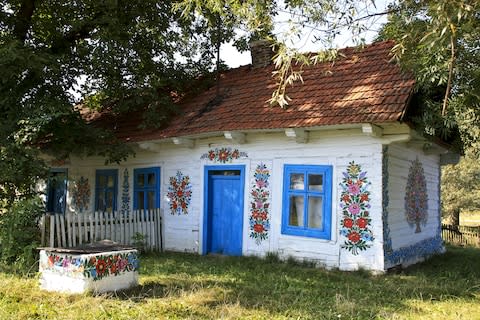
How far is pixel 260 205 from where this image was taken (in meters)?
10.2

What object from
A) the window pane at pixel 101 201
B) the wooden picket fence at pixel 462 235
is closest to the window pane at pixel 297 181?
the window pane at pixel 101 201

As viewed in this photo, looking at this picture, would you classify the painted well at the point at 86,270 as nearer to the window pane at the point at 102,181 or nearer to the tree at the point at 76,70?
the tree at the point at 76,70

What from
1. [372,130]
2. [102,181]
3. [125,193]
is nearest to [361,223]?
[372,130]

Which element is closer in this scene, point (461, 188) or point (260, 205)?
point (260, 205)

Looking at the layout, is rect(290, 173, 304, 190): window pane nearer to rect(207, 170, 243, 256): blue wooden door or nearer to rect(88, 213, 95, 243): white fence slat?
rect(207, 170, 243, 256): blue wooden door

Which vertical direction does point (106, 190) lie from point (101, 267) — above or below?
above

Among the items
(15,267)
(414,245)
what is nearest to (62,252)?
(15,267)

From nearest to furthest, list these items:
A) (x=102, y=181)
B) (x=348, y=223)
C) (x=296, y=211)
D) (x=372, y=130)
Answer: (x=372, y=130)
(x=348, y=223)
(x=296, y=211)
(x=102, y=181)

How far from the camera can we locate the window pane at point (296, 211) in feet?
31.8

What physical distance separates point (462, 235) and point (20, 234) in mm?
14795

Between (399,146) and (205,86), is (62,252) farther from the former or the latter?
(205,86)

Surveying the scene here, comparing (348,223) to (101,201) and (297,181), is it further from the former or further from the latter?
(101,201)

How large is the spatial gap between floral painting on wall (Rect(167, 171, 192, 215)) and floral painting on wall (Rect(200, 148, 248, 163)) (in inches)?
33.3

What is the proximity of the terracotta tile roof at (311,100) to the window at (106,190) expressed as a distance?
1466 millimetres
